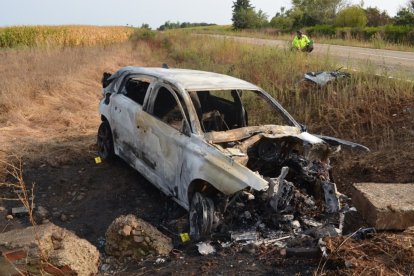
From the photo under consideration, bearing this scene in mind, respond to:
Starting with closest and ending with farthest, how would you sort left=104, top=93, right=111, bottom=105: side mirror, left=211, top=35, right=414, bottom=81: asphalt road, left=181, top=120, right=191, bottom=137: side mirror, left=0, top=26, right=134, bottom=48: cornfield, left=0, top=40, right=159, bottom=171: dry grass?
left=181, top=120, right=191, bottom=137: side mirror → left=104, top=93, right=111, bottom=105: side mirror → left=0, top=40, right=159, bottom=171: dry grass → left=211, top=35, right=414, bottom=81: asphalt road → left=0, top=26, right=134, bottom=48: cornfield

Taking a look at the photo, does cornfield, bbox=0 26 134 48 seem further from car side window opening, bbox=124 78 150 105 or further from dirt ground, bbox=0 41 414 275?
car side window opening, bbox=124 78 150 105

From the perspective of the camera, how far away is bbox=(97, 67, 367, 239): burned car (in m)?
4.47

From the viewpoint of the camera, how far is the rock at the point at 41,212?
18.2 feet

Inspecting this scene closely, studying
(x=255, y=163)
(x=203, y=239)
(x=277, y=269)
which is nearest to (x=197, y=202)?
(x=203, y=239)

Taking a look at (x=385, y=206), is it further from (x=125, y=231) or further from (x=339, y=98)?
(x=339, y=98)

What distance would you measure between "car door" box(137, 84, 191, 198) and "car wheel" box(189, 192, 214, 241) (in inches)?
15.0

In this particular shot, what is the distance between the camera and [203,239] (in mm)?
4531

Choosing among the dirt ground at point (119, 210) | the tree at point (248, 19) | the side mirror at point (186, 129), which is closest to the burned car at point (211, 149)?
the side mirror at point (186, 129)

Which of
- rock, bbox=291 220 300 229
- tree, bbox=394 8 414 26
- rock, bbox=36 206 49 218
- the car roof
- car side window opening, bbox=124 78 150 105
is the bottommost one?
rock, bbox=36 206 49 218

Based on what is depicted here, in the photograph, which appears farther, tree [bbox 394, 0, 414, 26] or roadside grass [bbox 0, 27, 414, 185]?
tree [bbox 394, 0, 414, 26]

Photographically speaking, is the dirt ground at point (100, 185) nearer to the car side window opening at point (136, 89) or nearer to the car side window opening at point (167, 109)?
the car side window opening at point (167, 109)

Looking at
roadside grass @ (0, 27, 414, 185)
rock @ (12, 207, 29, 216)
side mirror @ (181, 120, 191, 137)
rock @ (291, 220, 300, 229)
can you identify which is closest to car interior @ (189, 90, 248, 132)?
side mirror @ (181, 120, 191, 137)

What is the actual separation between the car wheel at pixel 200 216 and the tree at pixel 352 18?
44.2 meters

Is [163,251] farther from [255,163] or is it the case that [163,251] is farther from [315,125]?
[315,125]
